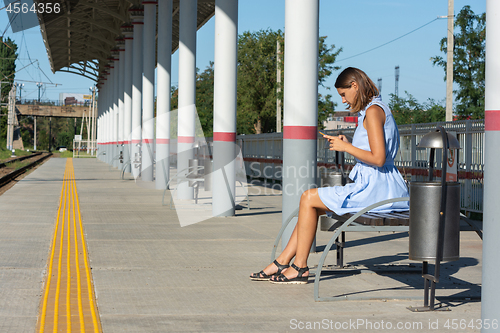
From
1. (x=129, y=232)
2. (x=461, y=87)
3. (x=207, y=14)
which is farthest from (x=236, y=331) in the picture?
(x=461, y=87)

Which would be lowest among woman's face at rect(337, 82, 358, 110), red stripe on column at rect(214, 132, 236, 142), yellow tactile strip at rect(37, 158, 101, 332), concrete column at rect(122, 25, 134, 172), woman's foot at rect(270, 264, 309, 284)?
yellow tactile strip at rect(37, 158, 101, 332)

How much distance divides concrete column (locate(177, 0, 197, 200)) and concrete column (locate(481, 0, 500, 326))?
12.4 m

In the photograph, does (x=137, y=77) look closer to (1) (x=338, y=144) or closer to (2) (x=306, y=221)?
(2) (x=306, y=221)

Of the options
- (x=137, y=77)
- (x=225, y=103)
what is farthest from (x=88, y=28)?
(x=225, y=103)

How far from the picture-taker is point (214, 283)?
231 inches

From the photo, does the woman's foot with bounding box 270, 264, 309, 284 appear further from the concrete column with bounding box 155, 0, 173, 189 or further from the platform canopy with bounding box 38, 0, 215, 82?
the platform canopy with bounding box 38, 0, 215, 82

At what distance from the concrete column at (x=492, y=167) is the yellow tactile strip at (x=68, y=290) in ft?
8.16

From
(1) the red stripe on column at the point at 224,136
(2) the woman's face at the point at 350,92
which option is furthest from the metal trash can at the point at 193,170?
(2) the woman's face at the point at 350,92

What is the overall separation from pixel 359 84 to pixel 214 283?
86.0 inches

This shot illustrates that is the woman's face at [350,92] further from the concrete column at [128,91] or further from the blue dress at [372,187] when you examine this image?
the concrete column at [128,91]

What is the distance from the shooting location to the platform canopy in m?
28.8

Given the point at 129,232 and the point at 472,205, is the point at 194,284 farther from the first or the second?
the point at 472,205

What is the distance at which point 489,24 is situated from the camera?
3.51m

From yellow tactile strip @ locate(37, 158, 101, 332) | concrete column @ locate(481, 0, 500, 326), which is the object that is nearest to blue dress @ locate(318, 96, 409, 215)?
concrete column @ locate(481, 0, 500, 326)
